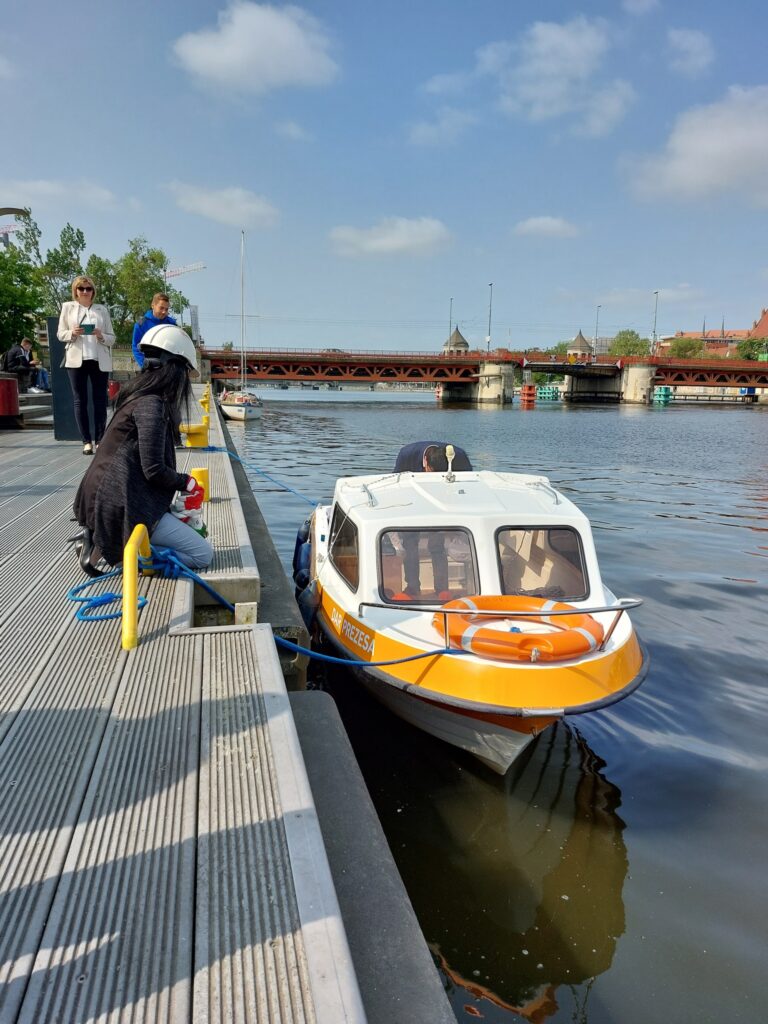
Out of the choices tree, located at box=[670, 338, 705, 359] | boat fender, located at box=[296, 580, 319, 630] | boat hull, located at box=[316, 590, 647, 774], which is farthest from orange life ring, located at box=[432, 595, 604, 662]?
tree, located at box=[670, 338, 705, 359]

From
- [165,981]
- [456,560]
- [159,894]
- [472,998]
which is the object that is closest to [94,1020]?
[165,981]

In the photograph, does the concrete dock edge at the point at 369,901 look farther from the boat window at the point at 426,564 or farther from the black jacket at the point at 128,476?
the boat window at the point at 426,564

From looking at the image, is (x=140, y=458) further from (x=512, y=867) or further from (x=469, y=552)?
(x=512, y=867)

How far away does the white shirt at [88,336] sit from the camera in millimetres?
9430

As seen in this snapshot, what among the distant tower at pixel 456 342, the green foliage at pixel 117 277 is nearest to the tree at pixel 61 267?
the green foliage at pixel 117 277

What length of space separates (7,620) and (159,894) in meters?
2.80

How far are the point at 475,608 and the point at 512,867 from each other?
193cm

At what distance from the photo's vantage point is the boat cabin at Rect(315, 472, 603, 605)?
21.4 ft

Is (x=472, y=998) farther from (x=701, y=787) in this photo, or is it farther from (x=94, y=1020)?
(x=701, y=787)

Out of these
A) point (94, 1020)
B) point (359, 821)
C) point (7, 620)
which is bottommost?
point (359, 821)

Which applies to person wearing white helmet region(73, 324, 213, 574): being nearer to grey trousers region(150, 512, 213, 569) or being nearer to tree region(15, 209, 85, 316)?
grey trousers region(150, 512, 213, 569)

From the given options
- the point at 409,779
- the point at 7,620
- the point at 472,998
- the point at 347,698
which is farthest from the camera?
the point at 347,698

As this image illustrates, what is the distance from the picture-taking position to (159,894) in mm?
2344

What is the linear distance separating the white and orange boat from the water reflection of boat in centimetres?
39
